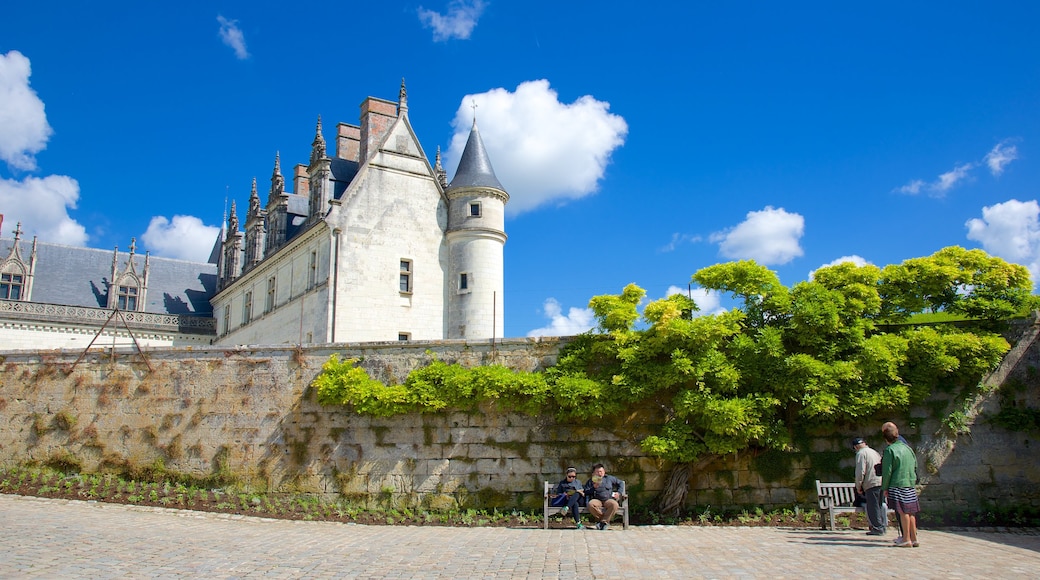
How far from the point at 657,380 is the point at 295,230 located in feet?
66.0

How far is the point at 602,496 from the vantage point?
11102 millimetres

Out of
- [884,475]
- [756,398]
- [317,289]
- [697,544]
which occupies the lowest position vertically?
[697,544]

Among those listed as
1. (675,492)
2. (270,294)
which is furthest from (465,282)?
(675,492)

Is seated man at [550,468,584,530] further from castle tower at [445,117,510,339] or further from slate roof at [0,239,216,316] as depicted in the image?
slate roof at [0,239,216,316]

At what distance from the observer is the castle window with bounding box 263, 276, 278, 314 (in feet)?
95.1

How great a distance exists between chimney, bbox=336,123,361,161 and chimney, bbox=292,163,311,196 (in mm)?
4258

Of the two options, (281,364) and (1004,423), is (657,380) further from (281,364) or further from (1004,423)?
(281,364)

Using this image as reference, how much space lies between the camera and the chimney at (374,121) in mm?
25703

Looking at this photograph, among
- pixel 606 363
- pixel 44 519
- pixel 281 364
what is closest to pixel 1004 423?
pixel 606 363

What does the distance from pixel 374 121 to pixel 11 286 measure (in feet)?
67.3

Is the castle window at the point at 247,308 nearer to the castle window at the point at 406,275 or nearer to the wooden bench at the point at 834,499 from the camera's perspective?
the castle window at the point at 406,275

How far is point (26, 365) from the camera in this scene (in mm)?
14836

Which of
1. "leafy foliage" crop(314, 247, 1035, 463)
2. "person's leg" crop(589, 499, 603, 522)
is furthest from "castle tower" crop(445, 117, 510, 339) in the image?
"person's leg" crop(589, 499, 603, 522)

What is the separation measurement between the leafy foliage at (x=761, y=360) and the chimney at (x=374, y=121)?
1402 cm
